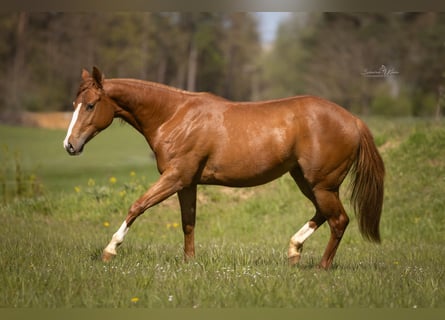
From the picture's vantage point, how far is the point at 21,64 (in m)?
15.5

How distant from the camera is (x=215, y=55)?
17.8 meters

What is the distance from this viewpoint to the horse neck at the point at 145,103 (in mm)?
5738

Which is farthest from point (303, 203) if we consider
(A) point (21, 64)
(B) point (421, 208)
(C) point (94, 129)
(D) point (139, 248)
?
(A) point (21, 64)

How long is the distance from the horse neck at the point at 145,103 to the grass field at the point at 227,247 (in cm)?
130

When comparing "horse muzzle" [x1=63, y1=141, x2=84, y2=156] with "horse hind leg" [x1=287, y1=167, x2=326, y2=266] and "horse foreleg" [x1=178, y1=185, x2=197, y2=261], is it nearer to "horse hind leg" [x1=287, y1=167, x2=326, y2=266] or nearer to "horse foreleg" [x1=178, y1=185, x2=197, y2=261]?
"horse foreleg" [x1=178, y1=185, x2=197, y2=261]

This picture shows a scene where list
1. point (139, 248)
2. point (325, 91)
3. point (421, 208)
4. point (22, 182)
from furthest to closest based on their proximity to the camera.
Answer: point (325, 91) < point (22, 182) < point (421, 208) < point (139, 248)

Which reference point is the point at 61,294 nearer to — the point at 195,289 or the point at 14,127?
the point at 195,289

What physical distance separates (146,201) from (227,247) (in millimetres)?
1714

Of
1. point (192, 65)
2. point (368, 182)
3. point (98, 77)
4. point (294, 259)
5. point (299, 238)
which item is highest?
point (98, 77)

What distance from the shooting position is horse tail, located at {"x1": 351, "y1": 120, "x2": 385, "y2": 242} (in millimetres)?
5770

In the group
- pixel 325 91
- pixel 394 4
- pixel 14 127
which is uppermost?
pixel 394 4

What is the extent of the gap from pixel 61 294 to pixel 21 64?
1206 centimetres

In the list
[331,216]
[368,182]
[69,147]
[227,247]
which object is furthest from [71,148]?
[368,182]

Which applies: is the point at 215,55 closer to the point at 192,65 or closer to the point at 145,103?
the point at 192,65
